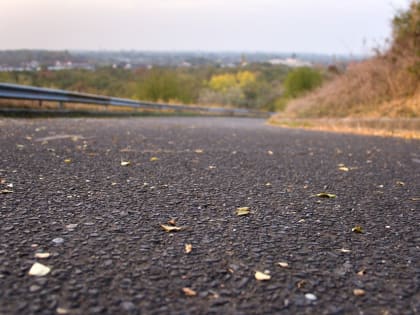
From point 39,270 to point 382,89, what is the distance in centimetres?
1457

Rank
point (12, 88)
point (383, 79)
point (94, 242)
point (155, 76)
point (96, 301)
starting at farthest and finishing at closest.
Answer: point (155, 76), point (383, 79), point (12, 88), point (94, 242), point (96, 301)

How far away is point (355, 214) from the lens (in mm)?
3381

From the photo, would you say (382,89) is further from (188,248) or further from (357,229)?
(188,248)

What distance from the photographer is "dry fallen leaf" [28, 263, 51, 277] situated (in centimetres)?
208

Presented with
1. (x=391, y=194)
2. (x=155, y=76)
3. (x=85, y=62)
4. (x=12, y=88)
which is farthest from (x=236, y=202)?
(x=155, y=76)

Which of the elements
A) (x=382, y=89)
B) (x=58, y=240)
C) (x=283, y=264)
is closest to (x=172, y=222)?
(x=58, y=240)

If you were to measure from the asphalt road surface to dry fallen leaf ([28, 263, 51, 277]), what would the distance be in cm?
1

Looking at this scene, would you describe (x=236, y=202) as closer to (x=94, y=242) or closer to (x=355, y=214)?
(x=355, y=214)

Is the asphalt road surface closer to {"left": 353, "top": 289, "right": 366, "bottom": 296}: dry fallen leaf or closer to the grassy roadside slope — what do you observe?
{"left": 353, "top": 289, "right": 366, "bottom": 296}: dry fallen leaf

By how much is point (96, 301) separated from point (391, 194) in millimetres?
3141

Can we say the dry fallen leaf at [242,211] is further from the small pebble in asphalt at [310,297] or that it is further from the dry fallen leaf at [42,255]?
the dry fallen leaf at [42,255]

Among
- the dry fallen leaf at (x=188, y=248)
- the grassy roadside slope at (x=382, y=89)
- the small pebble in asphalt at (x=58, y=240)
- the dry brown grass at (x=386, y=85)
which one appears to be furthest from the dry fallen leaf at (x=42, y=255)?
the dry brown grass at (x=386, y=85)

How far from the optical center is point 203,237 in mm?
2723

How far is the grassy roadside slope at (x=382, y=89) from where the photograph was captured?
507 inches
